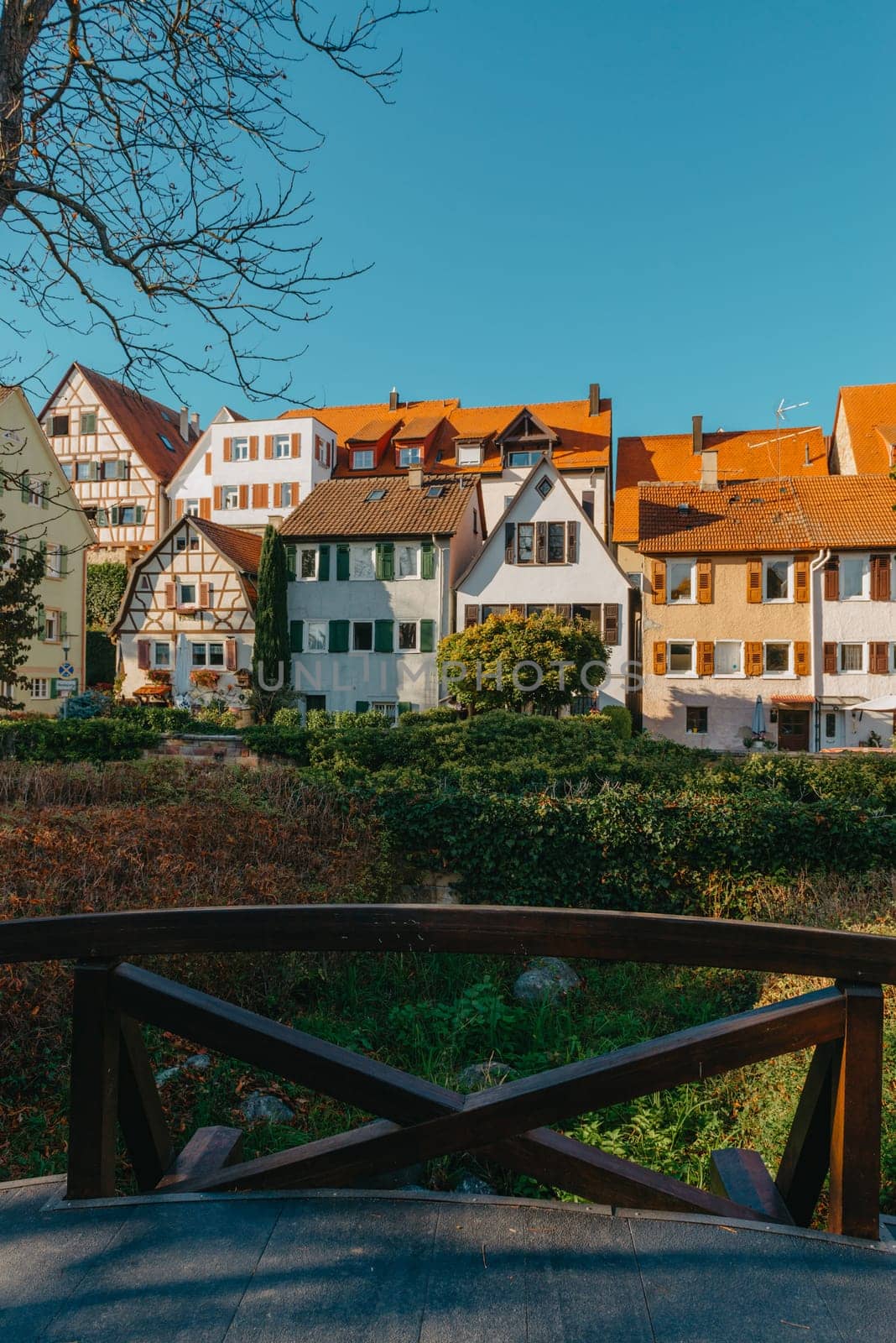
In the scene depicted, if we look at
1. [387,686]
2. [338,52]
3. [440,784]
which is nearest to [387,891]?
[440,784]

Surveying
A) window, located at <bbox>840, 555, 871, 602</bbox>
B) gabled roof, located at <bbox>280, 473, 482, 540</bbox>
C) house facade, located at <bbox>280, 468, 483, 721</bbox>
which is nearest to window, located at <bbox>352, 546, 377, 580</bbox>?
house facade, located at <bbox>280, 468, 483, 721</bbox>

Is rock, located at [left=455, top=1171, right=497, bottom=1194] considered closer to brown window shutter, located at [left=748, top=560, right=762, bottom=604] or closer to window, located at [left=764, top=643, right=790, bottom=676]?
brown window shutter, located at [left=748, top=560, right=762, bottom=604]

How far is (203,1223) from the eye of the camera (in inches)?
77.0

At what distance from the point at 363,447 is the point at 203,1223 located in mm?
41479

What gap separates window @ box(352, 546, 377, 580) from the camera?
1223 inches

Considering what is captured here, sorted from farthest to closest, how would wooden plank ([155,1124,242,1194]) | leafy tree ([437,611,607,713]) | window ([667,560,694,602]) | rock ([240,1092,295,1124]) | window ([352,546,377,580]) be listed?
window ([352,546,377,580]), window ([667,560,694,602]), leafy tree ([437,611,607,713]), rock ([240,1092,295,1124]), wooden plank ([155,1124,242,1194])

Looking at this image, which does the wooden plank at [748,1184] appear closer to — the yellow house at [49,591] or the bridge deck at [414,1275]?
the bridge deck at [414,1275]

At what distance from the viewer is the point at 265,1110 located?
14.5 ft

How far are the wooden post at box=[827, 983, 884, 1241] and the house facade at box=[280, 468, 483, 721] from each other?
28.3 metres

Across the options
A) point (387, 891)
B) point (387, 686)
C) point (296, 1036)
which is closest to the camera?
point (296, 1036)

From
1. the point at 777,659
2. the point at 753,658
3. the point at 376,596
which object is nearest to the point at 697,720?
the point at 753,658

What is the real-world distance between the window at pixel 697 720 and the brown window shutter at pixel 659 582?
3618 millimetres

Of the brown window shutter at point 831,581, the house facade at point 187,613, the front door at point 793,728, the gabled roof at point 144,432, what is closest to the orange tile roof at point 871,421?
the brown window shutter at point 831,581

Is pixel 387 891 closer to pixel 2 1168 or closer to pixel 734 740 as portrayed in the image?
pixel 2 1168
